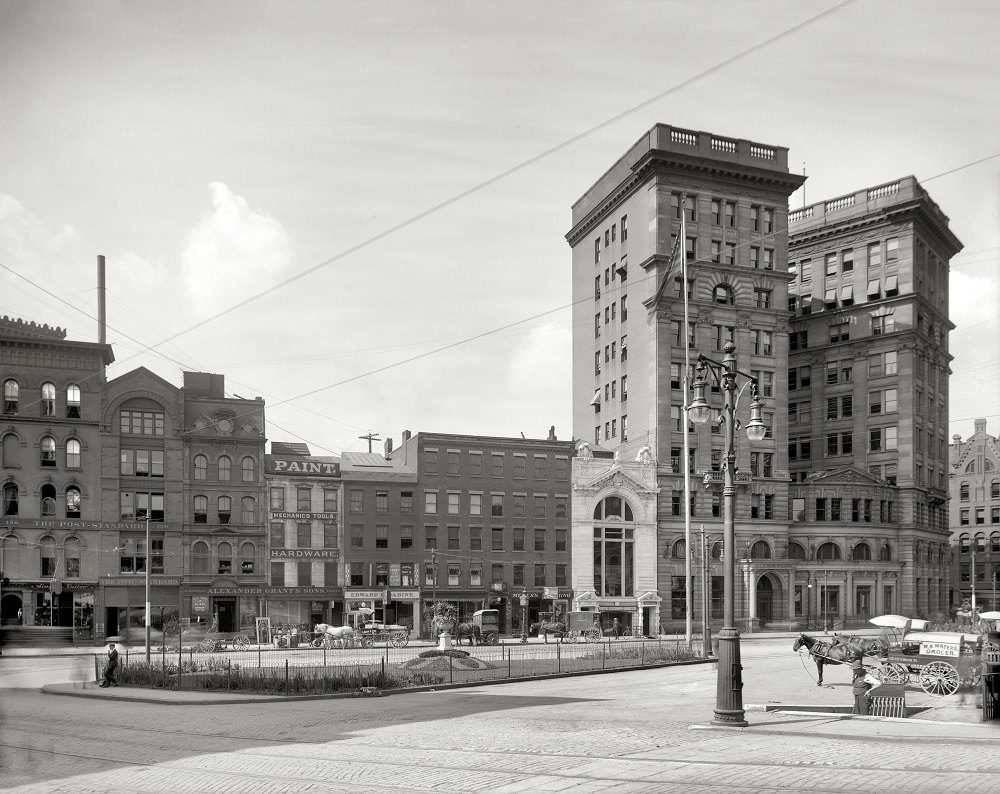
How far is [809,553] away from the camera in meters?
85.0

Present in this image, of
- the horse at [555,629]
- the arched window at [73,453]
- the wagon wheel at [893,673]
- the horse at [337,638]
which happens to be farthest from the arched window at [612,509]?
the wagon wheel at [893,673]

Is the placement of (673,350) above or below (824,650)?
above

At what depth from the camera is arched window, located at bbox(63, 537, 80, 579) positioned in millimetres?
67000

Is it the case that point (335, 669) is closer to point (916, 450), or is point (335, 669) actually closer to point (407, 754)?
point (407, 754)

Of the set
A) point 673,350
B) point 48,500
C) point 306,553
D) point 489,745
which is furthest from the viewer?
point 673,350

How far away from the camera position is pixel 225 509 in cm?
7062

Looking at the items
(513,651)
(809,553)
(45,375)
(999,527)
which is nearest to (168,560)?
(45,375)

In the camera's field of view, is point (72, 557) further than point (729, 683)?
Yes

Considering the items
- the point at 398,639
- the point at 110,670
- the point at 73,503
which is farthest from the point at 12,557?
the point at 110,670

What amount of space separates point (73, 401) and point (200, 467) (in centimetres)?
920

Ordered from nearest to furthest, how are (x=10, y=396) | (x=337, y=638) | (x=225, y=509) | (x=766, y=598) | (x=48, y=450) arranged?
(x=337, y=638), (x=10, y=396), (x=48, y=450), (x=225, y=509), (x=766, y=598)

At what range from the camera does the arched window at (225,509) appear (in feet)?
232

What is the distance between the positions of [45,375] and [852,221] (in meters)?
69.3

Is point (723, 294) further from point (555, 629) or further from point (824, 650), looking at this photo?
point (824, 650)
